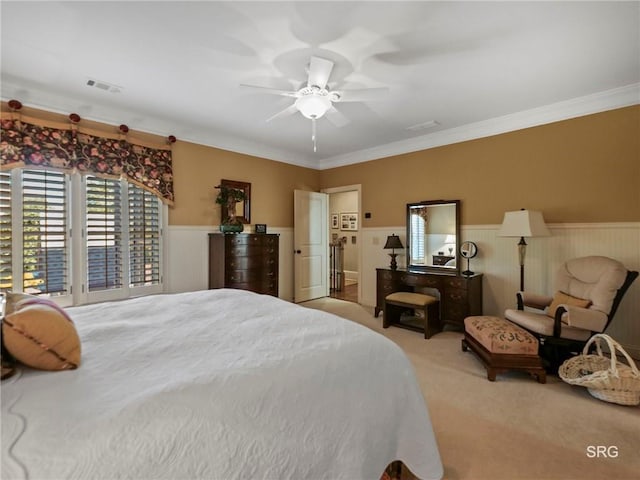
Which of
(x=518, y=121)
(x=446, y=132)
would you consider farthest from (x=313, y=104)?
(x=518, y=121)

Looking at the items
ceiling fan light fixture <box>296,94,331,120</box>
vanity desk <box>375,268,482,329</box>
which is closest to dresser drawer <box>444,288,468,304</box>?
vanity desk <box>375,268,482,329</box>

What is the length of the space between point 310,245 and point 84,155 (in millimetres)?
3506

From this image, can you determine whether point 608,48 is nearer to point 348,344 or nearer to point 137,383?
point 348,344

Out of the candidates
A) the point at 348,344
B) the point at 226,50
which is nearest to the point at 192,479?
the point at 348,344

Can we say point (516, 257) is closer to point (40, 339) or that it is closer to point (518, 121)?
point (518, 121)

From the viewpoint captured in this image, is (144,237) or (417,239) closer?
(144,237)

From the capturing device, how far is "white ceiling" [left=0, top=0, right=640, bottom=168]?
77.7 inches

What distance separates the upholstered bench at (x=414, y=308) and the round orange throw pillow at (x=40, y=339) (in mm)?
3388

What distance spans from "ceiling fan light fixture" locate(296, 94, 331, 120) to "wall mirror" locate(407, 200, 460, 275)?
2.48 metres

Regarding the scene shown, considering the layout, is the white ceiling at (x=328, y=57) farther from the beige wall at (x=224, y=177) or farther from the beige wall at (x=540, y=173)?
the beige wall at (x=224, y=177)

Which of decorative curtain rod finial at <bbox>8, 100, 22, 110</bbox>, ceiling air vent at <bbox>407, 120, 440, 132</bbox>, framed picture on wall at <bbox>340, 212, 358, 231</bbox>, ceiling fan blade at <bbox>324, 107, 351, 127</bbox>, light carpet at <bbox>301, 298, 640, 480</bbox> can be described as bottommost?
light carpet at <bbox>301, 298, 640, 480</bbox>

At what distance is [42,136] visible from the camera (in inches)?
118

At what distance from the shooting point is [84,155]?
323 centimetres

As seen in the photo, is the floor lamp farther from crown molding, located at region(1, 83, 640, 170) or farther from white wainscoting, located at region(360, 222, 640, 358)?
crown molding, located at region(1, 83, 640, 170)
